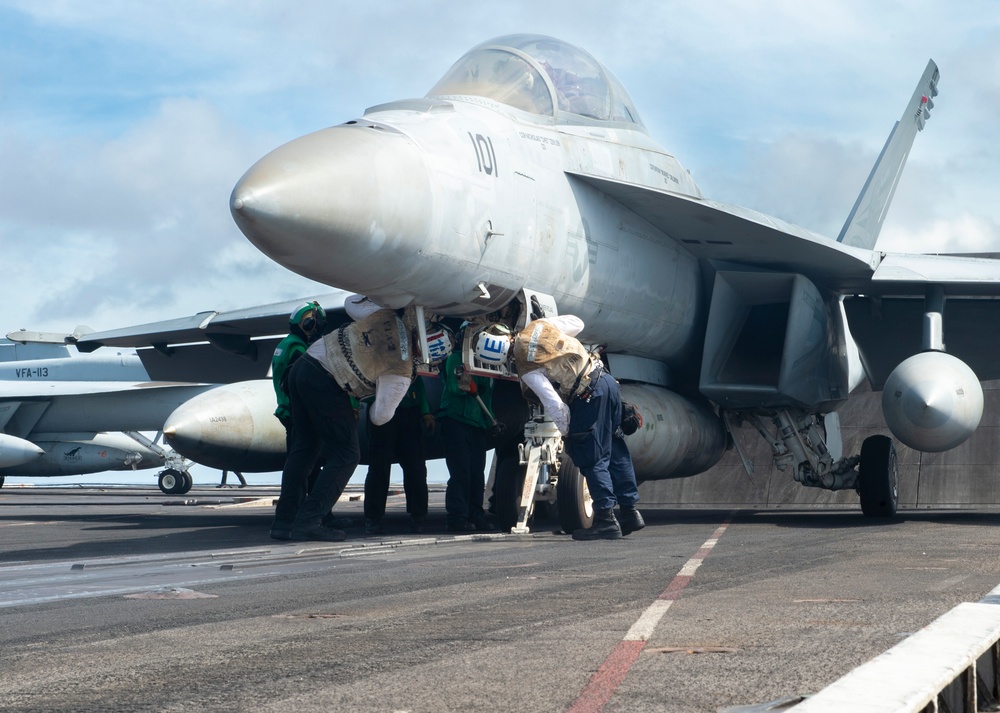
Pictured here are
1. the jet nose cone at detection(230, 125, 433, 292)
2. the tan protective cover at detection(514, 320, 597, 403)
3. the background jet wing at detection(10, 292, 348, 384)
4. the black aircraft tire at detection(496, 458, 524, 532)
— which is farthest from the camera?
the background jet wing at detection(10, 292, 348, 384)

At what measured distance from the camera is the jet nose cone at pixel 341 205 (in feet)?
20.8

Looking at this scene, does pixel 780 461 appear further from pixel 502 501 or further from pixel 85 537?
pixel 85 537

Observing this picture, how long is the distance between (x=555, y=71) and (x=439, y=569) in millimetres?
5097

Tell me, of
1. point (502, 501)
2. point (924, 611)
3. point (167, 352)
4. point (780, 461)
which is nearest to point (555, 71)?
point (502, 501)

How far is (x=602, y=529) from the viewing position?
829cm

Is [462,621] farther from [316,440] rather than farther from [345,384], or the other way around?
[316,440]

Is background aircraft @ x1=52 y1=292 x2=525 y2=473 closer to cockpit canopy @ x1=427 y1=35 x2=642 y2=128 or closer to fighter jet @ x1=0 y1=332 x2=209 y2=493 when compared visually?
cockpit canopy @ x1=427 y1=35 x2=642 y2=128

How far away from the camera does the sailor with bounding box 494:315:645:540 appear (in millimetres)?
8211

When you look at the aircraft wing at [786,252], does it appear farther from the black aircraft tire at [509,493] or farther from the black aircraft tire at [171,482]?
the black aircraft tire at [171,482]

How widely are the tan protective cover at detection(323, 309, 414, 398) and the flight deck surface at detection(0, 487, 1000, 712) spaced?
1287 mm

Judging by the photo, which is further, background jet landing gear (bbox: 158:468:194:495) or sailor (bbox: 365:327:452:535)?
background jet landing gear (bbox: 158:468:194:495)

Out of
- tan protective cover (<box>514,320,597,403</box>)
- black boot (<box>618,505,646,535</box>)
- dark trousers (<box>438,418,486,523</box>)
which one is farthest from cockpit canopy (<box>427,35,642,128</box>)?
black boot (<box>618,505,646,535</box>)

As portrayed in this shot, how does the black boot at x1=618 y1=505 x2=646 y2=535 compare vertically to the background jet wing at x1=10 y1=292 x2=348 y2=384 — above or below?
below

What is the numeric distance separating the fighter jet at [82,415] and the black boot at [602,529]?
11.6 meters
